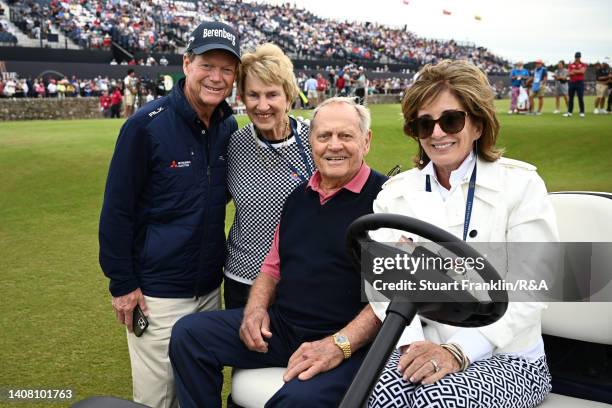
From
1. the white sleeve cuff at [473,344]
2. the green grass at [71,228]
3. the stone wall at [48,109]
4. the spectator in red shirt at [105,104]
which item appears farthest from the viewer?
the spectator in red shirt at [105,104]

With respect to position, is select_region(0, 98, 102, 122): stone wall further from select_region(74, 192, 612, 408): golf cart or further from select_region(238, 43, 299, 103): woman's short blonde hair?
select_region(74, 192, 612, 408): golf cart

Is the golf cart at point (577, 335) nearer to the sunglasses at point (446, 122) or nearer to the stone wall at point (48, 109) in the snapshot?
the sunglasses at point (446, 122)

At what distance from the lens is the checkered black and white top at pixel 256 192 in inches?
123

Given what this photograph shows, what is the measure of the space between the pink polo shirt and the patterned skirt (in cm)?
84

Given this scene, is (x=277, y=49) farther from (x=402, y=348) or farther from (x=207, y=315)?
(x=402, y=348)

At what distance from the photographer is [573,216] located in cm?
246

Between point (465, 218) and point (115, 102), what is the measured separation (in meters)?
25.4

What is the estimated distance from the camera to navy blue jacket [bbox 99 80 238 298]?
2.93 metres

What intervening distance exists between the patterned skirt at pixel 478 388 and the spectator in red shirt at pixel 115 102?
83.0ft

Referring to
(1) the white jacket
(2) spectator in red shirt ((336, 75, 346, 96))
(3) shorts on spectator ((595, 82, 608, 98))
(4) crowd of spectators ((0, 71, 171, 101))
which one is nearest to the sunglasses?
(1) the white jacket

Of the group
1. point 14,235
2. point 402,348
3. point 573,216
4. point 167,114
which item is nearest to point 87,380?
point 167,114

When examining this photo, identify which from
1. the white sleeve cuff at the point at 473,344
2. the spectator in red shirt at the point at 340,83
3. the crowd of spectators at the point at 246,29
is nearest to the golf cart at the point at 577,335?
the white sleeve cuff at the point at 473,344

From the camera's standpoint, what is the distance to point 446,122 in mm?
2352

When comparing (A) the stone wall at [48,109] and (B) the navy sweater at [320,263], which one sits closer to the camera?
(B) the navy sweater at [320,263]
